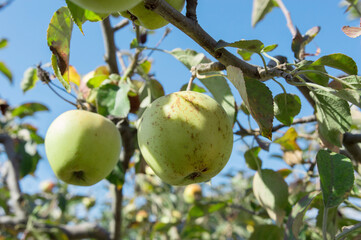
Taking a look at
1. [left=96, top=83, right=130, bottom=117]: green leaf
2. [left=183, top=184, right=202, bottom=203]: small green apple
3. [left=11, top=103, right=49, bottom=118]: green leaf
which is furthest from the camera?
[left=183, top=184, right=202, bottom=203]: small green apple

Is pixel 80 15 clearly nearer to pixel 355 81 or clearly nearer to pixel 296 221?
pixel 355 81

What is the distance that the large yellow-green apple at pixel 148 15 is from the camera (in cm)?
79

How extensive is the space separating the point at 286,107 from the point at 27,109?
80.8 inches

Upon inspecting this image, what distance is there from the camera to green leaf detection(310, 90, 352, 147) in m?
0.86

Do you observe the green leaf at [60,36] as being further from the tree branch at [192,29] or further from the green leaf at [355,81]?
the green leaf at [355,81]

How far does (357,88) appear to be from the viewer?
77cm

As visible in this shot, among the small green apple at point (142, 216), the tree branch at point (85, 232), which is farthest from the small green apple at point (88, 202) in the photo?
the tree branch at point (85, 232)

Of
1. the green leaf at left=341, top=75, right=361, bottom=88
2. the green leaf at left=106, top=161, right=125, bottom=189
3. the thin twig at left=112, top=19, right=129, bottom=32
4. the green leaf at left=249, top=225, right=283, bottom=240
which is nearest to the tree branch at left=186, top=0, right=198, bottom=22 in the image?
the green leaf at left=341, top=75, right=361, bottom=88

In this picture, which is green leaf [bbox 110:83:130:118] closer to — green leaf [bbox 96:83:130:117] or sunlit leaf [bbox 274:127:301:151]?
green leaf [bbox 96:83:130:117]

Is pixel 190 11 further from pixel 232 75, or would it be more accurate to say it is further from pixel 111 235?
pixel 111 235

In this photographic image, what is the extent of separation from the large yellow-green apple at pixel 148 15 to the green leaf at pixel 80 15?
0.09 metres

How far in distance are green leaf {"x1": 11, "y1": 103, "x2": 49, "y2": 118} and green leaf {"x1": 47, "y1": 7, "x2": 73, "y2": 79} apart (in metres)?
1.54

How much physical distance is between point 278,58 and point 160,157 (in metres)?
0.46

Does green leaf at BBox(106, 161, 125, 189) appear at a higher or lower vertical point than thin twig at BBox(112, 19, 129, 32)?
lower
